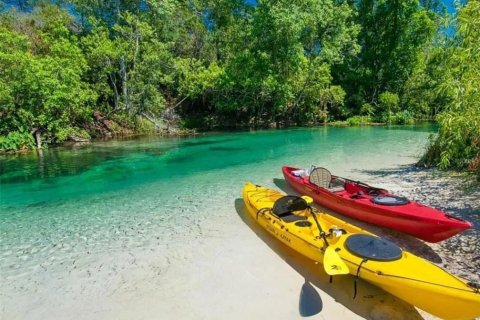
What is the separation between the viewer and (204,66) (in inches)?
1270

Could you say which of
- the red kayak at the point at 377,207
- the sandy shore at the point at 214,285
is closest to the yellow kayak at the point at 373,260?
the sandy shore at the point at 214,285

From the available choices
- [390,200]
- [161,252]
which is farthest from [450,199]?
[161,252]

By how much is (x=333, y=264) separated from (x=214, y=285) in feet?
6.13

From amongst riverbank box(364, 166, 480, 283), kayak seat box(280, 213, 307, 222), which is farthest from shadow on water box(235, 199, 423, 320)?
riverbank box(364, 166, 480, 283)

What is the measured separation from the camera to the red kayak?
5488 mm

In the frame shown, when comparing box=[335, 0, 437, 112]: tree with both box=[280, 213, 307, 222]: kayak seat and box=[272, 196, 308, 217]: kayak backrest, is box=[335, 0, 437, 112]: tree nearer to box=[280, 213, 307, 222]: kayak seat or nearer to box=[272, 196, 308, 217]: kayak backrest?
box=[272, 196, 308, 217]: kayak backrest

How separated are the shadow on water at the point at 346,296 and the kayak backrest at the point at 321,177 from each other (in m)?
2.93

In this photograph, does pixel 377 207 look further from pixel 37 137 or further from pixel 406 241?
pixel 37 137

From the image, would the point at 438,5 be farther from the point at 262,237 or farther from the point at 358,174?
the point at 262,237

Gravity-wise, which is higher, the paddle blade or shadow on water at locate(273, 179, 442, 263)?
the paddle blade

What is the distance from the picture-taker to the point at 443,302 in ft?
12.3

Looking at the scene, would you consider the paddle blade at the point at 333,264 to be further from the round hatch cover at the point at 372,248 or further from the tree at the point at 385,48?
the tree at the point at 385,48

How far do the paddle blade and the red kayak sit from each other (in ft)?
6.41

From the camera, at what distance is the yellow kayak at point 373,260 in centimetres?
373
